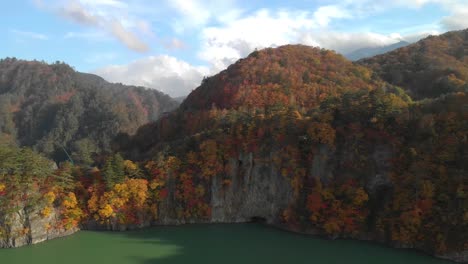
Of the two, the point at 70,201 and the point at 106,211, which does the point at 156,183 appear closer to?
the point at 106,211

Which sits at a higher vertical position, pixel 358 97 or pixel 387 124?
pixel 358 97

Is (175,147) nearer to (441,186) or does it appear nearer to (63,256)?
(63,256)

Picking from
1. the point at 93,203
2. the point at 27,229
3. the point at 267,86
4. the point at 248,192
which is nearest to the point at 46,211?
the point at 27,229

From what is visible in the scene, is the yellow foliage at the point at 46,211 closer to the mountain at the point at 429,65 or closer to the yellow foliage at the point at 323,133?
the yellow foliage at the point at 323,133

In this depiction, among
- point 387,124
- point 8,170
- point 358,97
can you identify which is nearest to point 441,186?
point 387,124

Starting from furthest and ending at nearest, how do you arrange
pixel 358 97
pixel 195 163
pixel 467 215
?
pixel 195 163
pixel 358 97
pixel 467 215

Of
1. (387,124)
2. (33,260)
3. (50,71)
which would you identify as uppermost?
(50,71)

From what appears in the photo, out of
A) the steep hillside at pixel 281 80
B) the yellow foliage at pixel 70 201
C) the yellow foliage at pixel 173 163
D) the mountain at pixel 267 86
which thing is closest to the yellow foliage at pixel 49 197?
→ the yellow foliage at pixel 70 201
